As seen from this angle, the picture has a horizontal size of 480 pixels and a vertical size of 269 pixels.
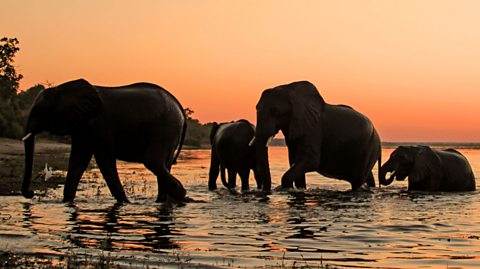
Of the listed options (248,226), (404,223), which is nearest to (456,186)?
(404,223)

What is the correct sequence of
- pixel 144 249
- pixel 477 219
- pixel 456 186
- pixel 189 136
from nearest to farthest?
pixel 144 249 < pixel 477 219 < pixel 456 186 < pixel 189 136

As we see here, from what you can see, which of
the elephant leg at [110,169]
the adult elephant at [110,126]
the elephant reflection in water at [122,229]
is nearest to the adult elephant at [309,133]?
the adult elephant at [110,126]

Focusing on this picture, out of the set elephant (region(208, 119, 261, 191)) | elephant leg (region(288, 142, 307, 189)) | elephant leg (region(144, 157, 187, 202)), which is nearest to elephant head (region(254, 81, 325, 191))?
elephant leg (region(288, 142, 307, 189))

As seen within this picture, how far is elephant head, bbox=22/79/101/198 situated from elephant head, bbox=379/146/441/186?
28.7 feet

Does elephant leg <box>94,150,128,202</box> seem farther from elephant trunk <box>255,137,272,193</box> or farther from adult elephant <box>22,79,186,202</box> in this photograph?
elephant trunk <box>255,137,272,193</box>

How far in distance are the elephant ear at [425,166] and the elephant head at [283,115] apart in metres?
2.90

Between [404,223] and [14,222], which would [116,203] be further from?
[404,223]

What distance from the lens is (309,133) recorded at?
18.0 m

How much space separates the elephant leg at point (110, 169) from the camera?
1450 centimetres

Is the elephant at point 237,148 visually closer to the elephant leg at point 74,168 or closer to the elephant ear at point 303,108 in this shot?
the elephant ear at point 303,108

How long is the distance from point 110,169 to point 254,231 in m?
4.93

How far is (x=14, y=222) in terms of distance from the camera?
11219 mm

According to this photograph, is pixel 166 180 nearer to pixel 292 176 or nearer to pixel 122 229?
pixel 292 176

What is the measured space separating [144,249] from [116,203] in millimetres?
6153
